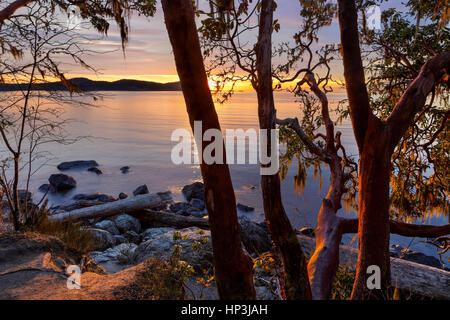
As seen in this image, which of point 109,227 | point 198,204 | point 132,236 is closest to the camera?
point 132,236

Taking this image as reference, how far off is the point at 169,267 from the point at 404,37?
776 cm

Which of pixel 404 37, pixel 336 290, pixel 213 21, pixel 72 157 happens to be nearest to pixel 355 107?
pixel 213 21

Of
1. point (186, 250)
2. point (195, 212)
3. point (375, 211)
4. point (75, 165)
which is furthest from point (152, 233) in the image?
point (75, 165)

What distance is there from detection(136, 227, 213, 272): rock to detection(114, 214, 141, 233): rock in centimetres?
411

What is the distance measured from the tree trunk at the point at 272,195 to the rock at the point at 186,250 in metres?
2.04

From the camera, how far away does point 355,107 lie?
443 cm

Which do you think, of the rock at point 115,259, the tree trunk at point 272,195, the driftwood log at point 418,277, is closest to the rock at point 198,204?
the rock at point 115,259

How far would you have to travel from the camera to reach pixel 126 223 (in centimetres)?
1104

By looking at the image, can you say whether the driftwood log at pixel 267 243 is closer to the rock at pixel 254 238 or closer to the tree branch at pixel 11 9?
the rock at pixel 254 238

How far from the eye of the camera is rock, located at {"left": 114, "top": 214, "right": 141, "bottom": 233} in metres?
10.9

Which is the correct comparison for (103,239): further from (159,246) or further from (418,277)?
(418,277)

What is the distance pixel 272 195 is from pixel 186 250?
3335 mm
